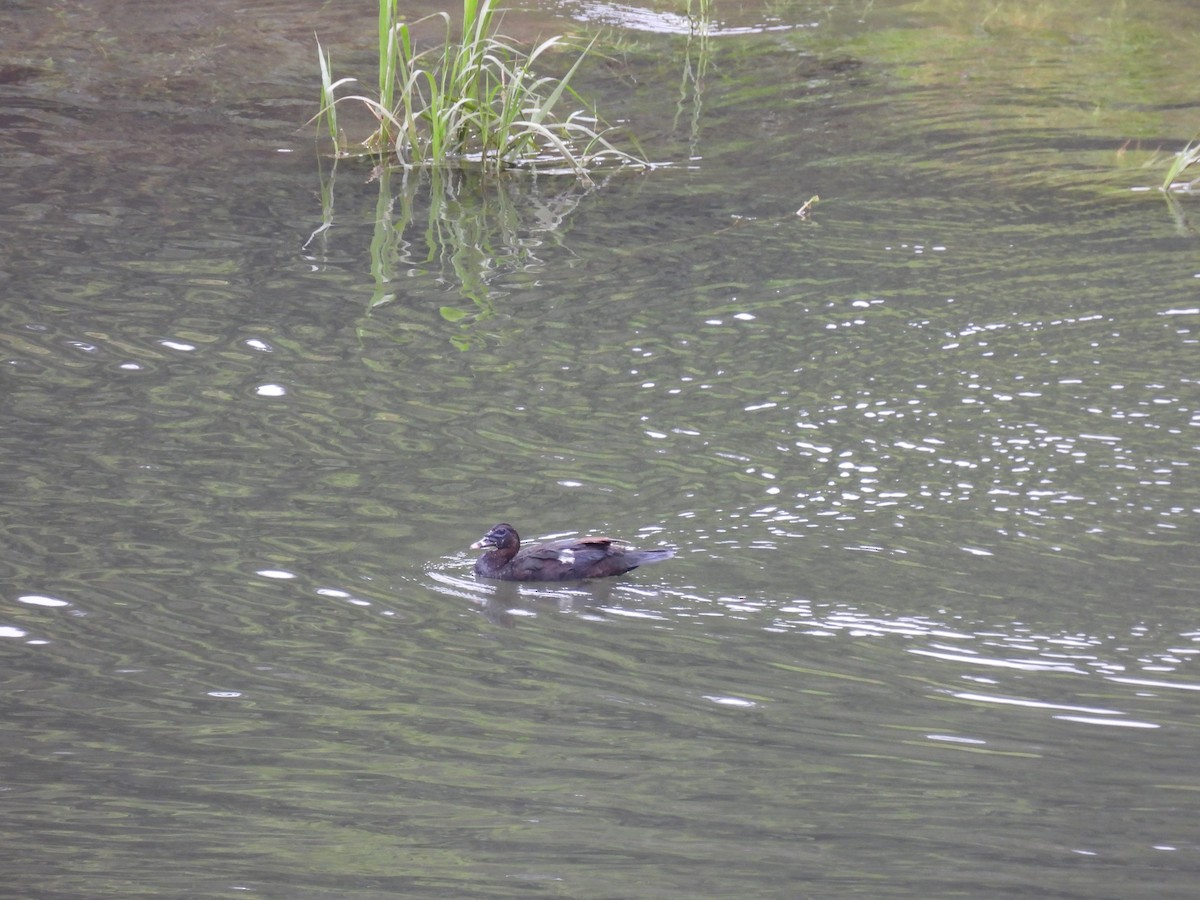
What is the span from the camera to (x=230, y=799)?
411cm

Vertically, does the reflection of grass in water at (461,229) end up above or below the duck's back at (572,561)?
above

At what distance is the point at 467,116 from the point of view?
34.5 feet

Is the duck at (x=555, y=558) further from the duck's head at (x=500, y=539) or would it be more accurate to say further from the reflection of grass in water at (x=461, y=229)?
the reflection of grass in water at (x=461, y=229)

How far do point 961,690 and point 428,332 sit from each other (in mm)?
3994

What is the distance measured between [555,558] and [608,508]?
522mm

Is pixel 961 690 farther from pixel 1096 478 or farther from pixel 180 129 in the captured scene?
pixel 180 129

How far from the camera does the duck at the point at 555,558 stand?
5578 mm

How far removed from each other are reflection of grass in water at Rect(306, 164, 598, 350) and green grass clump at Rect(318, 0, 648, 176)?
0.60 feet

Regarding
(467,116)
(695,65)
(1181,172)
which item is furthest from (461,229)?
(1181,172)

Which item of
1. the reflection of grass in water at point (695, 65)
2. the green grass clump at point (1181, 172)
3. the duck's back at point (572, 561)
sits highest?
the reflection of grass in water at point (695, 65)

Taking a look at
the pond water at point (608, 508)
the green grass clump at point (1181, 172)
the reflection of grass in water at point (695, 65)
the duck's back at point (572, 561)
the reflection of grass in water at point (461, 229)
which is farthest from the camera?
the reflection of grass in water at point (695, 65)

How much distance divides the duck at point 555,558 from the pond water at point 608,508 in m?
0.09

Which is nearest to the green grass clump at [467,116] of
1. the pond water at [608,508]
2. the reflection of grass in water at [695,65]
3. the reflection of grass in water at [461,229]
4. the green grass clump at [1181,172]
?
the reflection of grass in water at [461,229]

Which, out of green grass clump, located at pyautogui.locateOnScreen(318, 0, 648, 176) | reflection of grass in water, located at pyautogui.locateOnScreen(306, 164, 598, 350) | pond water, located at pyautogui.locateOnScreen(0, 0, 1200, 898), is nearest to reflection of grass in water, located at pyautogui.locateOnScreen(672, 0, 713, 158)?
pond water, located at pyautogui.locateOnScreen(0, 0, 1200, 898)
